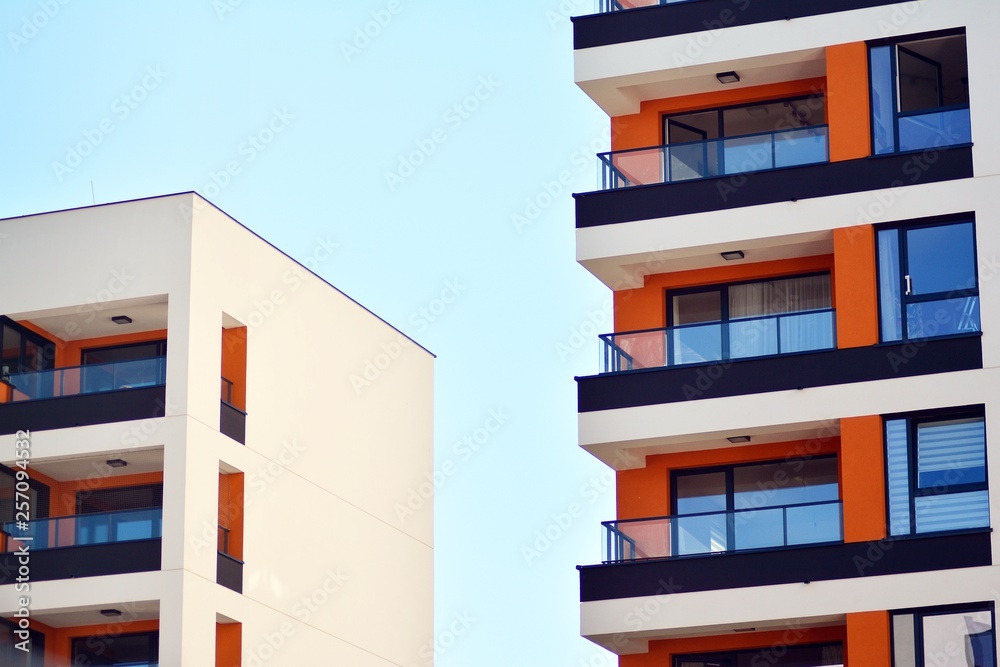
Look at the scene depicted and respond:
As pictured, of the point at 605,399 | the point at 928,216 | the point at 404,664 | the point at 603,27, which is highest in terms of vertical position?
the point at 603,27

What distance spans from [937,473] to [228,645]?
17343 mm

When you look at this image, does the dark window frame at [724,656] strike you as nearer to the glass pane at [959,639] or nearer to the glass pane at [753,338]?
the glass pane at [959,639]

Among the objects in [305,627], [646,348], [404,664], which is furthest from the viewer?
[404,664]

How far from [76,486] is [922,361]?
20611 millimetres

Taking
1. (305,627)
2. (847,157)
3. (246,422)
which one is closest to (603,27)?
(847,157)

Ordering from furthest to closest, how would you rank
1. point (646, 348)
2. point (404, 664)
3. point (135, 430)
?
point (404, 664)
point (135, 430)
point (646, 348)

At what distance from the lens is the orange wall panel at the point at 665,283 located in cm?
3791

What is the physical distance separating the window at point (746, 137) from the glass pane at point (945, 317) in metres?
3.61

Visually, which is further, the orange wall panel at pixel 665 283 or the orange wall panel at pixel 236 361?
the orange wall panel at pixel 236 361

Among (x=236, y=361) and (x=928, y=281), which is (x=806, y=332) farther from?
(x=236, y=361)

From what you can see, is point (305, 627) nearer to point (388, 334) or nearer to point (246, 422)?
point (246, 422)

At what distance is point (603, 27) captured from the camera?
39062 mm

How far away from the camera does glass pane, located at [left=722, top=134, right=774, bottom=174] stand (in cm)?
3709

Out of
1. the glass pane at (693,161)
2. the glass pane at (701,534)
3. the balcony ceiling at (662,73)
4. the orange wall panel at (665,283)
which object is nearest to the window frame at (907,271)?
the orange wall panel at (665,283)
